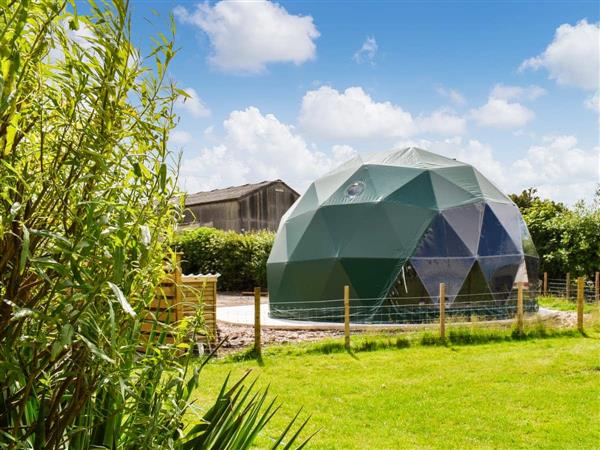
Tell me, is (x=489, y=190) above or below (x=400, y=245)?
above

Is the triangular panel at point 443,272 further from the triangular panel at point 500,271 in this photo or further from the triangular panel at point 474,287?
the triangular panel at point 500,271

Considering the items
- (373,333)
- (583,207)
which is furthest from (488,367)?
(583,207)

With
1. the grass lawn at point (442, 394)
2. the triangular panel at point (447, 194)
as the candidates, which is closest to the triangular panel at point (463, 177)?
the triangular panel at point (447, 194)

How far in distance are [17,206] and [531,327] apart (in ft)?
41.0

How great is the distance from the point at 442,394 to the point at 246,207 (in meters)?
33.1

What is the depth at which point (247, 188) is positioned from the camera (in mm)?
41531

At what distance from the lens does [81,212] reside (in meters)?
1.38

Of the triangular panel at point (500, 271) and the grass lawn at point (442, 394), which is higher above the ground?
the triangular panel at point (500, 271)

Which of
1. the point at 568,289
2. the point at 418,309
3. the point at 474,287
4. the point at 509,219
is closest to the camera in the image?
the point at 418,309

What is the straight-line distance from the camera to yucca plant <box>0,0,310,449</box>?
122 cm

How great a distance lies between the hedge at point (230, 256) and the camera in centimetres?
2748

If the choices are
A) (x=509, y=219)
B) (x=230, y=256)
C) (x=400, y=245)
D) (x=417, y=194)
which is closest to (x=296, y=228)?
(x=400, y=245)

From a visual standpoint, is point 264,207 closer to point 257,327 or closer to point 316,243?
point 316,243

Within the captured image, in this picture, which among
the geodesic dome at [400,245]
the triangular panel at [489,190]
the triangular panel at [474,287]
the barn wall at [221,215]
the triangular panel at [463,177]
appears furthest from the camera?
the barn wall at [221,215]
